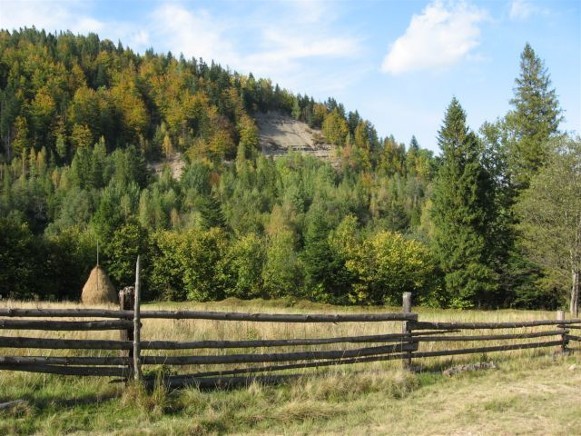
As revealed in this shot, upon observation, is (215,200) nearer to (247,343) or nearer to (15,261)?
(15,261)

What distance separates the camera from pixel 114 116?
161m

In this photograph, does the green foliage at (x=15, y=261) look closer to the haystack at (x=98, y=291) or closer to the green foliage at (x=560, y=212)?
the haystack at (x=98, y=291)

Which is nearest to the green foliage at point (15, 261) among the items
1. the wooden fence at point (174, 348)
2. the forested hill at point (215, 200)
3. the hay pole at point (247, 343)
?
the forested hill at point (215, 200)

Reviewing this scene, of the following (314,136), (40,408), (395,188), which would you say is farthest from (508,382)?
(314,136)

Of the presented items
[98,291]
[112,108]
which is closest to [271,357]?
[98,291]

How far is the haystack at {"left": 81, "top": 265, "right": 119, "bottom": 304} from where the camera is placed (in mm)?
33188

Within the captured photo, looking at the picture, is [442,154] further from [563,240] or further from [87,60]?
[87,60]

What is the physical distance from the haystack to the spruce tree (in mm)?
27120

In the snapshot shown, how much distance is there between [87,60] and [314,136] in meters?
90.9

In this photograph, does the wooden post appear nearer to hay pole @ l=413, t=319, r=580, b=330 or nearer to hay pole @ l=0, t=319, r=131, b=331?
hay pole @ l=0, t=319, r=131, b=331

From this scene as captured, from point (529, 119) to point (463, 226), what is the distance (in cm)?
1213

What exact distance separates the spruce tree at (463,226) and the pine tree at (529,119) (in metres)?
3.17

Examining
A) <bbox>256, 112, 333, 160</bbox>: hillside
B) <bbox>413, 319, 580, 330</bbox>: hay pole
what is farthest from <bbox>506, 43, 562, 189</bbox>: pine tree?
<bbox>256, 112, 333, 160</bbox>: hillside

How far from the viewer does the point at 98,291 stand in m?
33.3
